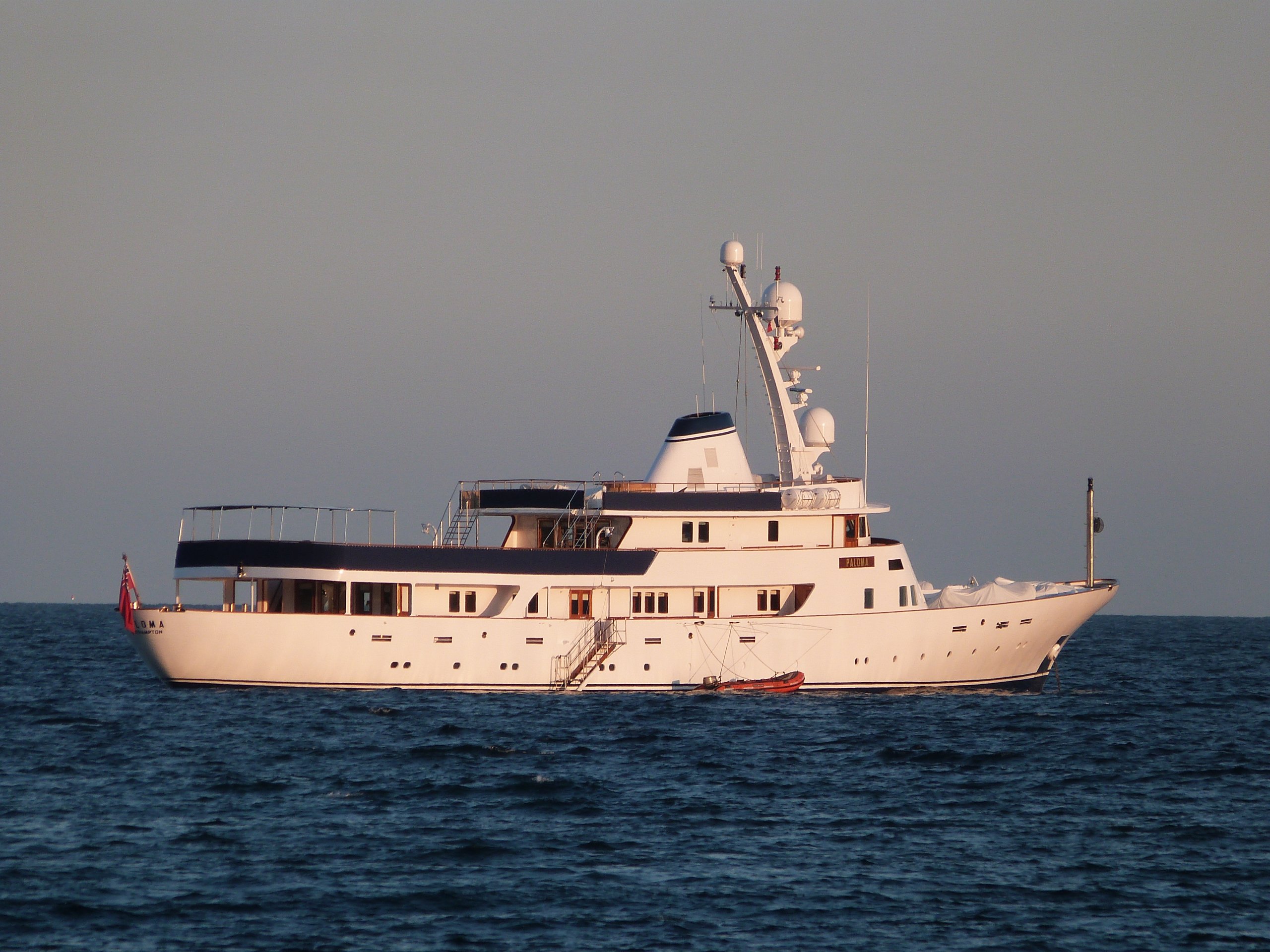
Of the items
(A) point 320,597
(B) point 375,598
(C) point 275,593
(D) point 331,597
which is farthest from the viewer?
(C) point 275,593

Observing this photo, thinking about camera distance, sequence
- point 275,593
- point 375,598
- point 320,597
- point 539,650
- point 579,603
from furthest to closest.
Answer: point 275,593
point 579,603
point 320,597
point 375,598
point 539,650

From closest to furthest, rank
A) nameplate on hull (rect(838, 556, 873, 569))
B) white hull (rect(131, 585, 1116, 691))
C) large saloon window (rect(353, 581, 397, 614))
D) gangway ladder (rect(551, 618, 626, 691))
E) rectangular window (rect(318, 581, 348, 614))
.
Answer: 1. white hull (rect(131, 585, 1116, 691))
2. gangway ladder (rect(551, 618, 626, 691))
3. large saloon window (rect(353, 581, 397, 614))
4. rectangular window (rect(318, 581, 348, 614))
5. nameplate on hull (rect(838, 556, 873, 569))

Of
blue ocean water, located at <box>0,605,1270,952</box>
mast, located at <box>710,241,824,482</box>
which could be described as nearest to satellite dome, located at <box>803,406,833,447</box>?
mast, located at <box>710,241,824,482</box>

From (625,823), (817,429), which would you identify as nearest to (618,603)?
(817,429)

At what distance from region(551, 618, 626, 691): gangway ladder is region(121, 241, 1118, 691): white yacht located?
4 centimetres

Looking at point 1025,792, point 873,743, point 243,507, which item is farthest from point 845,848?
point 243,507

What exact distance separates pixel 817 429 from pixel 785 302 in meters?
3.76

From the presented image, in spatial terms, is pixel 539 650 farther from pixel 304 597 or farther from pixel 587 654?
pixel 304 597

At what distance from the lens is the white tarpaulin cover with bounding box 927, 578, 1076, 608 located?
4097 centimetres

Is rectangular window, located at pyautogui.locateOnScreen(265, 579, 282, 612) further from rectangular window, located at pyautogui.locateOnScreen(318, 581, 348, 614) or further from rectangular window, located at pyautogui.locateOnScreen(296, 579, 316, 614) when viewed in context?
rectangular window, located at pyautogui.locateOnScreen(318, 581, 348, 614)

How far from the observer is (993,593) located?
4138 centimetres

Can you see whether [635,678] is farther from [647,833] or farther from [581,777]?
[647,833]

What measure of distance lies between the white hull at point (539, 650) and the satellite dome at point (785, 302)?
9180 mm

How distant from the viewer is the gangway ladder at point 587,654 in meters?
38.2
